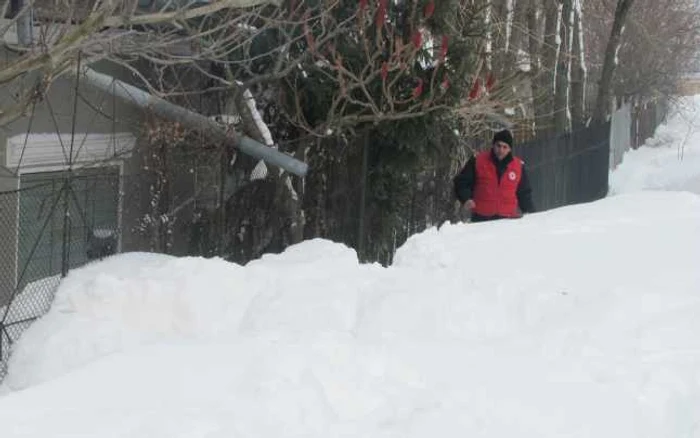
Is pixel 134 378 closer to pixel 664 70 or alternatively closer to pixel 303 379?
pixel 303 379

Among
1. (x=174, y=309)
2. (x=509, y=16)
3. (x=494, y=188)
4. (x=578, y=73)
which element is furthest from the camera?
(x=578, y=73)

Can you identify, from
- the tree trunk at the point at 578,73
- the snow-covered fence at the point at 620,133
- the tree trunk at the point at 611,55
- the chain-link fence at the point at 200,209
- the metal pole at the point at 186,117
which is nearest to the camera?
the chain-link fence at the point at 200,209

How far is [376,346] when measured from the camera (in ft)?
15.0

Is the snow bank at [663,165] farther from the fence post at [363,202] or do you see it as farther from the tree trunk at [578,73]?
the fence post at [363,202]

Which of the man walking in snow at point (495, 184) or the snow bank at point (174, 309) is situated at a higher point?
the man walking in snow at point (495, 184)

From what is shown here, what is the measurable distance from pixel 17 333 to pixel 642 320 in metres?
3.61

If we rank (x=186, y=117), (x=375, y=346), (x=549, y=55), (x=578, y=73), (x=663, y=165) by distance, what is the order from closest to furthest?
(x=375, y=346), (x=186, y=117), (x=549, y=55), (x=578, y=73), (x=663, y=165)

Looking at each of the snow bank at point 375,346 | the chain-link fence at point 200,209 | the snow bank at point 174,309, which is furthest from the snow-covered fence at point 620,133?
the snow bank at point 174,309

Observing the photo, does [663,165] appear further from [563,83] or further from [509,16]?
[509,16]

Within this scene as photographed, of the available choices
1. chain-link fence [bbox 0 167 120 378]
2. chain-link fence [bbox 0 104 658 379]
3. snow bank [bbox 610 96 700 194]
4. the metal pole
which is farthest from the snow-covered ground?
snow bank [bbox 610 96 700 194]

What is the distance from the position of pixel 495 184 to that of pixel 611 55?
1095 centimetres

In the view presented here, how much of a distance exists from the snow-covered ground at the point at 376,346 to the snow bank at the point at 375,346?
0.01 metres

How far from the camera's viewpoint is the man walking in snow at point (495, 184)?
9234mm

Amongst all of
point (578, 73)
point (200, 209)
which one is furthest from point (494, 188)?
point (578, 73)
